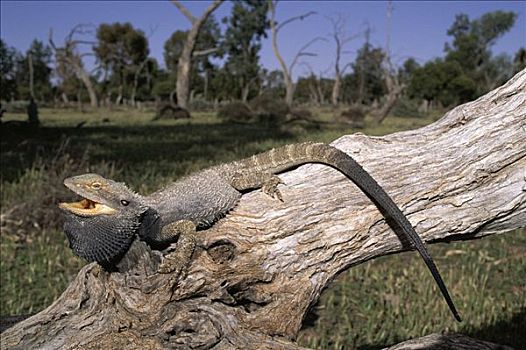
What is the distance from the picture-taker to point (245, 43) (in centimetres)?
5122

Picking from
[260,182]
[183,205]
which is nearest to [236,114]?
[260,182]

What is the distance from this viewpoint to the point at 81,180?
5.96ft

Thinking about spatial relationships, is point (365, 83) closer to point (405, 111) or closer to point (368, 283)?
point (405, 111)

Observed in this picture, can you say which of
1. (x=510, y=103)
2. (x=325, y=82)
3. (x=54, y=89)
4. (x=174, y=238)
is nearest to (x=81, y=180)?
(x=174, y=238)

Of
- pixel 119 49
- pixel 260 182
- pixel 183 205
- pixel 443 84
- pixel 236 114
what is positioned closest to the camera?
pixel 183 205

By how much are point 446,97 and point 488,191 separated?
4311cm

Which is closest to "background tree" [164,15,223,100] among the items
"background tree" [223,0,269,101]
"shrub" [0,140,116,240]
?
"background tree" [223,0,269,101]

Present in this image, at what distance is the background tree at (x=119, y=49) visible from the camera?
53.3m

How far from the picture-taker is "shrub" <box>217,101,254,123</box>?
80.6 feet

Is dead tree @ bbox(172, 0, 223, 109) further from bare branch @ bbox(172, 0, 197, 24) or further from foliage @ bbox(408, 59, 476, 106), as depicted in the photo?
foliage @ bbox(408, 59, 476, 106)

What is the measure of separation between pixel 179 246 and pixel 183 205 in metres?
0.21

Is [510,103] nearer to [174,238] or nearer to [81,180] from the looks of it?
[174,238]

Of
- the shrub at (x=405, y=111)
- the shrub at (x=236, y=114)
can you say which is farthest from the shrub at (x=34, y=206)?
the shrub at (x=405, y=111)

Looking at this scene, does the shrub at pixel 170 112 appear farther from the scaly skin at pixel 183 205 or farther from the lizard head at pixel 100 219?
the lizard head at pixel 100 219
